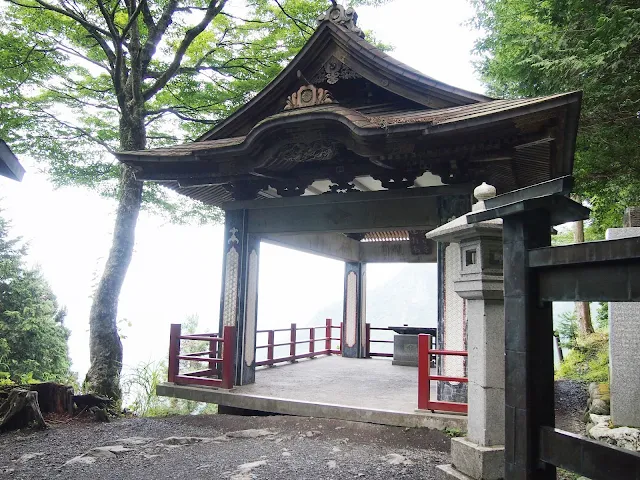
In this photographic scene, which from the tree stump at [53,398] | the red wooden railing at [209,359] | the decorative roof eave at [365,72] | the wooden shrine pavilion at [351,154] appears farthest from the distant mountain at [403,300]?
the decorative roof eave at [365,72]

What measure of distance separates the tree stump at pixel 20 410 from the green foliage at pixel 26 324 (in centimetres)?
761

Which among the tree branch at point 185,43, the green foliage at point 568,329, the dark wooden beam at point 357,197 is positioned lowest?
the green foliage at point 568,329

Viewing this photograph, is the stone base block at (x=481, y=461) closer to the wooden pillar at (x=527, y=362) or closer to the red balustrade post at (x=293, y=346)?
the wooden pillar at (x=527, y=362)

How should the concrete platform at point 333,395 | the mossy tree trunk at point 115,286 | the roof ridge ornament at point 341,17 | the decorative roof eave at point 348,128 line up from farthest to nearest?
the mossy tree trunk at point 115,286, the roof ridge ornament at point 341,17, the concrete platform at point 333,395, the decorative roof eave at point 348,128

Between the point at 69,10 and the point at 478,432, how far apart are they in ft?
38.9

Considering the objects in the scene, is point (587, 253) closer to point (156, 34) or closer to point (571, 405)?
point (571, 405)

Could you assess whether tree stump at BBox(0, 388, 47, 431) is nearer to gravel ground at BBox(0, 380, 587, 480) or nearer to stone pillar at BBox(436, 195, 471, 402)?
gravel ground at BBox(0, 380, 587, 480)

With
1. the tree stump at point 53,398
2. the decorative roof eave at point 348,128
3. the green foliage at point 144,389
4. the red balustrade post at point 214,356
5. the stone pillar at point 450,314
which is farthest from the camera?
the green foliage at point 144,389

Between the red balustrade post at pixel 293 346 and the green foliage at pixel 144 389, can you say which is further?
the red balustrade post at pixel 293 346

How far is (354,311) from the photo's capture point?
1332 centimetres

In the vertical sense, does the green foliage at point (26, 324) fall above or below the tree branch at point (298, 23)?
below

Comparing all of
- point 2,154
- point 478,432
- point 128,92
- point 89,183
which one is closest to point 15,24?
point 128,92

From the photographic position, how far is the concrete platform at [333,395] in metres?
6.20

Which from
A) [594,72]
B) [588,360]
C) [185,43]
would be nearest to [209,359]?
[185,43]
